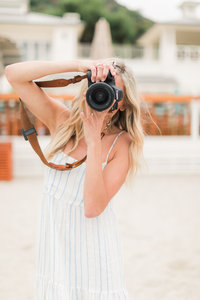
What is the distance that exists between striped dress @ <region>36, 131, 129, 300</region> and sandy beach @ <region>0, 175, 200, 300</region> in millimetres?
333

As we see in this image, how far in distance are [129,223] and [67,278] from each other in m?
3.20

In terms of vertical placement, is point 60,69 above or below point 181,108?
above

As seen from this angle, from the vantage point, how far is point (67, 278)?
1.46 meters

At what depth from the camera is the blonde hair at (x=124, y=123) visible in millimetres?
1457

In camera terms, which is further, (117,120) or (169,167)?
(169,167)

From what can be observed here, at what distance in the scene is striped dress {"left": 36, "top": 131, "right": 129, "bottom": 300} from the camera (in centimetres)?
144

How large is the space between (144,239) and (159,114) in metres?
5.26

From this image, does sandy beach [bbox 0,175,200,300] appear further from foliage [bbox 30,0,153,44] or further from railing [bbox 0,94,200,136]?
foliage [bbox 30,0,153,44]

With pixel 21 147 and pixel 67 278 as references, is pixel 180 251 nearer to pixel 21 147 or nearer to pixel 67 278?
Result: pixel 67 278

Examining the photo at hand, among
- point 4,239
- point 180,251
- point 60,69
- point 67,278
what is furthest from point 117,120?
point 4,239

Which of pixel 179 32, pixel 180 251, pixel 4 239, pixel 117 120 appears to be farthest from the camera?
pixel 179 32

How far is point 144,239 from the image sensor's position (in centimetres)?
402

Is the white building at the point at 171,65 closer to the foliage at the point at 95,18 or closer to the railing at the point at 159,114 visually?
the railing at the point at 159,114

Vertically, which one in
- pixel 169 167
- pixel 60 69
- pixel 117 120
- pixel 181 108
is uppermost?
pixel 60 69
